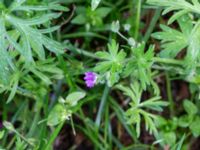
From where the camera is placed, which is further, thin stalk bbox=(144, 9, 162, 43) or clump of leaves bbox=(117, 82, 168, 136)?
thin stalk bbox=(144, 9, 162, 43)

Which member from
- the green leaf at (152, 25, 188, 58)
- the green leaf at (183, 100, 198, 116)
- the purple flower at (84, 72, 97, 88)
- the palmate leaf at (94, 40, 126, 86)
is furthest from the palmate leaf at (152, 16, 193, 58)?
the green leaf at (183, 100, 198, 116)

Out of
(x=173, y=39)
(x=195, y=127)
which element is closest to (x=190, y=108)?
(x=195, y=127)

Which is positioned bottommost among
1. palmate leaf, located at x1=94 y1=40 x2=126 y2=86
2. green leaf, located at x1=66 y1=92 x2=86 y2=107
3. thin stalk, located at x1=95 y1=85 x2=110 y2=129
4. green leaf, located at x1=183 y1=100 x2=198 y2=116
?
green leaf, located at x1=183 y1=100 x2=198 y2=116

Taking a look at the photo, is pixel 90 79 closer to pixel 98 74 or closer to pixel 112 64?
pixel 98 74

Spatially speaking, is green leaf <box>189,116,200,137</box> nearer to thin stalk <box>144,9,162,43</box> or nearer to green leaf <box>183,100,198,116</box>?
green leaf <box>183,100,198,116</box>

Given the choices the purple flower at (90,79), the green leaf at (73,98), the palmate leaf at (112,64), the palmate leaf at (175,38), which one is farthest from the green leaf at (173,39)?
the green leaf at (73,98)

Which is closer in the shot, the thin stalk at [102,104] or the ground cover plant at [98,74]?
the ground cover plant at [98,74]

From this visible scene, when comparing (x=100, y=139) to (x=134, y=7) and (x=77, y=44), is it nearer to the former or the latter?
(x=77, y=44)

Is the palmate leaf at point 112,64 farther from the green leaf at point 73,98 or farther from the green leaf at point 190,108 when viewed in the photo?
the green leaf at point 190,108
